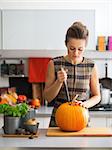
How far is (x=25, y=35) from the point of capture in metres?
3.32

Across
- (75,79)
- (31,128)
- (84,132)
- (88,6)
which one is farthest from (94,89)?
(88,6)

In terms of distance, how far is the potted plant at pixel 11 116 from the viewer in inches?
59.3

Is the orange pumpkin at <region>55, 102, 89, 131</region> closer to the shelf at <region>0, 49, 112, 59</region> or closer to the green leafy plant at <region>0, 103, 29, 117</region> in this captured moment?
the green leafy plant at <region>0, 103, 29, 117</region>

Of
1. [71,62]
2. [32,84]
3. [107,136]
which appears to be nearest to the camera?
[107,136]

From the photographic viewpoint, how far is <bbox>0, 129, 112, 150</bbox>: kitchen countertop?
4.21 ft

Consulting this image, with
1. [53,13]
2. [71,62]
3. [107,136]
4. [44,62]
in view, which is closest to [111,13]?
[53,13]

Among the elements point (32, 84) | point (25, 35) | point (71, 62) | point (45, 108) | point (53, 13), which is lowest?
point (45, 108)

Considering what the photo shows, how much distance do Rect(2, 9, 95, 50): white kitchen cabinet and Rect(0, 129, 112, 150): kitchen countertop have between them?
1.93 meters

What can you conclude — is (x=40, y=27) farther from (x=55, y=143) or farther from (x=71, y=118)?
(x=55, y=143)

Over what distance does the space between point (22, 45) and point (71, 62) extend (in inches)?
60.1

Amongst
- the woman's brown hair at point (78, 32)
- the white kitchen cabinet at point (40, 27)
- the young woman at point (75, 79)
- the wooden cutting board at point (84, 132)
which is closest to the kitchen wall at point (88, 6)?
the white kitchen cabinet at point (40, 27)

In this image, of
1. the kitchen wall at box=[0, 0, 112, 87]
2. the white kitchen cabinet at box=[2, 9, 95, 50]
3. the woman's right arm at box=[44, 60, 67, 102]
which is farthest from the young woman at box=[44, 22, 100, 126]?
the kitchen wall at box=[0, 0, 112, 87]

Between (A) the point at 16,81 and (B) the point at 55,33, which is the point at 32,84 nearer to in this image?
(A) the point at 16,81

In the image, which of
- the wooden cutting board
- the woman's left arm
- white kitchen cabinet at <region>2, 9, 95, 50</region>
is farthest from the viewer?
white kitchen cabinet at <region>2, 9, 95, 50</region>
